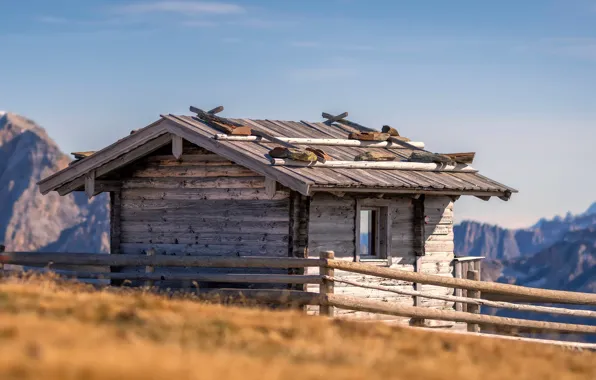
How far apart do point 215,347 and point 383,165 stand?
12.0 metres

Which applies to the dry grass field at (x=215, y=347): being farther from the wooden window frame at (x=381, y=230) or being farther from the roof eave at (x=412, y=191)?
the wooden window frame at (x=381, y=230)

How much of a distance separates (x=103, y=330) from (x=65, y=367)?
2366 millimetres

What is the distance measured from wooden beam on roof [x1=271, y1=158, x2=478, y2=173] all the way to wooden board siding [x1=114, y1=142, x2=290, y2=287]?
2.86 ft

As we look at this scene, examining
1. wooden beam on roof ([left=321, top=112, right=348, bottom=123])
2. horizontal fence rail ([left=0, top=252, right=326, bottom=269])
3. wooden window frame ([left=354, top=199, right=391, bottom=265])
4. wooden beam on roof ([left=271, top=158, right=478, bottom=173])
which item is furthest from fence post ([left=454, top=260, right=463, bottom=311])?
horizontal fence rail ([left=0, top=252, right=326, bottom=269])

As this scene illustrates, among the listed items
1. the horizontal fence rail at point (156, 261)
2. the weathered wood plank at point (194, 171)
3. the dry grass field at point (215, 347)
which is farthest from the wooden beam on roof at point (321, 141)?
the dry grass field at point (215, 347)

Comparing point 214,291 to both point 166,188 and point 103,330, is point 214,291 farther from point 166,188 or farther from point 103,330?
point 103,330

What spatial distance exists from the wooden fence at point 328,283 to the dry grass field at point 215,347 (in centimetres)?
302

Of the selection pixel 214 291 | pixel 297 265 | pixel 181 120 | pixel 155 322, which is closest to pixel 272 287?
pixel 214 291

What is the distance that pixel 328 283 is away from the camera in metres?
16.7

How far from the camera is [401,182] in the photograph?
66.3ft

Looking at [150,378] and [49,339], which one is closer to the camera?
[150,378]

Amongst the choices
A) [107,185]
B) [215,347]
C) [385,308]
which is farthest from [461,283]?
[215,347]

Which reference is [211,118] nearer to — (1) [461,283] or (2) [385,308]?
(1) [461,283]

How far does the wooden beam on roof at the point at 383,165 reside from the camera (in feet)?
64.0
